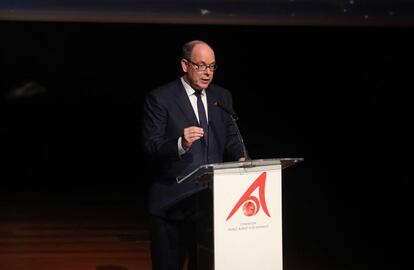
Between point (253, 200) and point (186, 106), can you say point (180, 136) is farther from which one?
point (253, 200)

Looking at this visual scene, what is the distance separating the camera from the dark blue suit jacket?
10.2 feet

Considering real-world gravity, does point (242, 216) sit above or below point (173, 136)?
below

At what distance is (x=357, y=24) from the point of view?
217 inches

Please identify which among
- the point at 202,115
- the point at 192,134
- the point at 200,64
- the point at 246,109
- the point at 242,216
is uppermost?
the point at 246,109

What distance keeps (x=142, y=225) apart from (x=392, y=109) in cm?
319

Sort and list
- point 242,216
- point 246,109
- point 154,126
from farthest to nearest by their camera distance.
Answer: point 246,109, point 154,126, point 242,216

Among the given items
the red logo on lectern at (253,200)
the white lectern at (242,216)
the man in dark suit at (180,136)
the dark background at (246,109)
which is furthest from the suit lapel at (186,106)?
the dark background at (246,109)

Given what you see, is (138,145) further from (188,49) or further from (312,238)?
(188,49)

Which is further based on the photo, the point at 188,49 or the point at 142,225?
the point at 142,225

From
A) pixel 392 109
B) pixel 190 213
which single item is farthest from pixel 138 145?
pixel 190 213

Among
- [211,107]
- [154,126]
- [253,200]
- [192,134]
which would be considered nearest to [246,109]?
[211,107]

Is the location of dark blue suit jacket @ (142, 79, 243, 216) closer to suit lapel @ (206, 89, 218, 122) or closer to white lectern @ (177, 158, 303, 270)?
suit lapel @ (206, 89, 218, 122)

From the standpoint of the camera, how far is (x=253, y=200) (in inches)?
117

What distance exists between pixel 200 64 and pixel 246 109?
5.78 m
